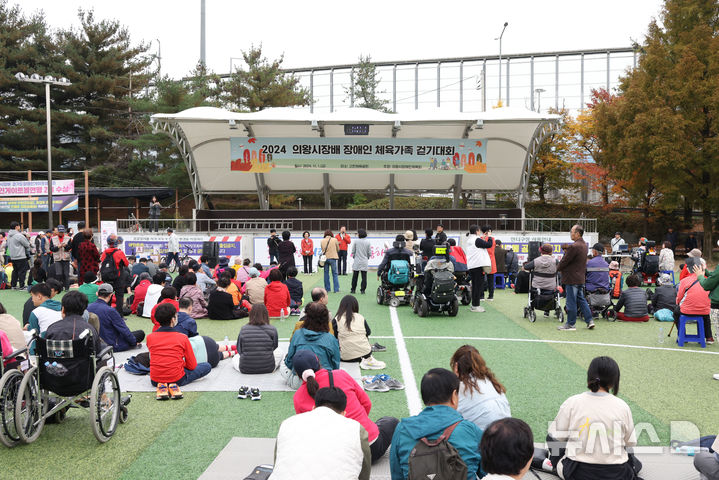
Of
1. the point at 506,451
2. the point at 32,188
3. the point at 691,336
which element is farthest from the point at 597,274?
the point at 32,188

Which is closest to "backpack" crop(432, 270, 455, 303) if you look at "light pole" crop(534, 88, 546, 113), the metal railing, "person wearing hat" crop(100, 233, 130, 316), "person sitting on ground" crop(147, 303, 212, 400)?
"person sitting on ground" crop(147, 303, 212, 400)

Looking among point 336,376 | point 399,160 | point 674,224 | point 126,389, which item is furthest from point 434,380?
point 674,224

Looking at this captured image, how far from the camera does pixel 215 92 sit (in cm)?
3891

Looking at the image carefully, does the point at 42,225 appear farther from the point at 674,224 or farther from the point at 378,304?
the point at 674,224

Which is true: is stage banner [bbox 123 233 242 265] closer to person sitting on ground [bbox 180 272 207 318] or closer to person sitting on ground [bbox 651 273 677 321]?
person sitting on ground [bbox 180 272 207 318]

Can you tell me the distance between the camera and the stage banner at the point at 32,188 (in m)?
30.0

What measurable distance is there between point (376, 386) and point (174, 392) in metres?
2.22

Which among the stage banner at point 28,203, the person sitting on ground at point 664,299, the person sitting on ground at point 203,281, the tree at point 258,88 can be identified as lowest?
the person sitting on ground at point 664,299

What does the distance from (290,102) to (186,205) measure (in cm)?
978

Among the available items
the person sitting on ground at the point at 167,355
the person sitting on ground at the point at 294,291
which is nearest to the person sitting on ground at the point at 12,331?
the person sitting on ground at the point at 167,355

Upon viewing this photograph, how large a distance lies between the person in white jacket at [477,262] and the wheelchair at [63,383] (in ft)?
26.5

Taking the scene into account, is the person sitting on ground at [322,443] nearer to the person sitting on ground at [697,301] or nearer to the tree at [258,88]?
the person sitting on ground at [697,301]

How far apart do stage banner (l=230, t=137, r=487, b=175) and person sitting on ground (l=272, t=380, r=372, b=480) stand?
22150 millimetres

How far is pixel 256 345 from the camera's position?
7016 mm
